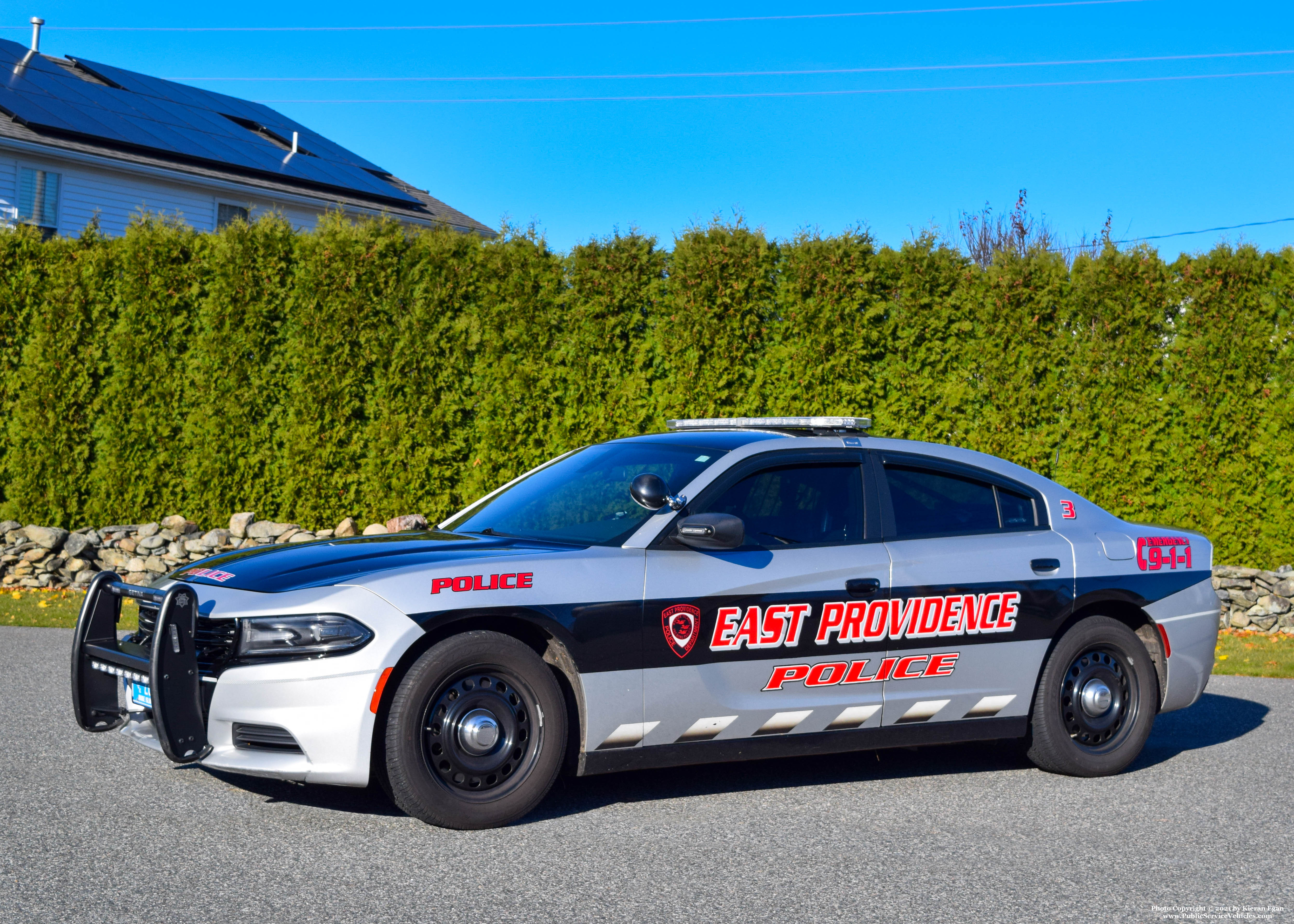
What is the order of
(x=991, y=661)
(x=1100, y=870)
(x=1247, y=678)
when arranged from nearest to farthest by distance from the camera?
1. (x=1100, y=870)
2. (x=991, y=661)
3. (x=1247, y=678)

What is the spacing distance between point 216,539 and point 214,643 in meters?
7.67

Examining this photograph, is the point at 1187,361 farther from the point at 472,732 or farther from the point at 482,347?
the point at 472,732

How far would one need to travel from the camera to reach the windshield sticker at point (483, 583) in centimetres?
489

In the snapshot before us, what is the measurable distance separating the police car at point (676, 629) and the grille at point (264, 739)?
10 millimetres

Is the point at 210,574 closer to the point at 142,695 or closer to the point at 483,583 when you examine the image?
the point at 142,695

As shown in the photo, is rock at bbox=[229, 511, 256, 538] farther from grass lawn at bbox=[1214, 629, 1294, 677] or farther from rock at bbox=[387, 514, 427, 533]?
grass lawn at bbox=[1214, 629, 1294, 677]

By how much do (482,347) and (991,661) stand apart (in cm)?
753

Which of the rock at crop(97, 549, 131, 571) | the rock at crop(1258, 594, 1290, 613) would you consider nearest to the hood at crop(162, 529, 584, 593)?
the rock at crop(97, 549, 131, 571)

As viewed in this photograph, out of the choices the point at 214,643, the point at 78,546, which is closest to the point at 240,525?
the point at 78,546

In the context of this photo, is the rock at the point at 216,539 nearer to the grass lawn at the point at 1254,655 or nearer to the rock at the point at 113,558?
the rock at the point at 113,558

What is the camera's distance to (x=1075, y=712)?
246 inches

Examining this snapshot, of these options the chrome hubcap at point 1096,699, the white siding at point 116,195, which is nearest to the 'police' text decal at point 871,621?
the chrome hubcap at point 1096,699

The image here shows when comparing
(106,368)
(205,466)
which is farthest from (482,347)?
(106,368)

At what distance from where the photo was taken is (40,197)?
21.7 meters
